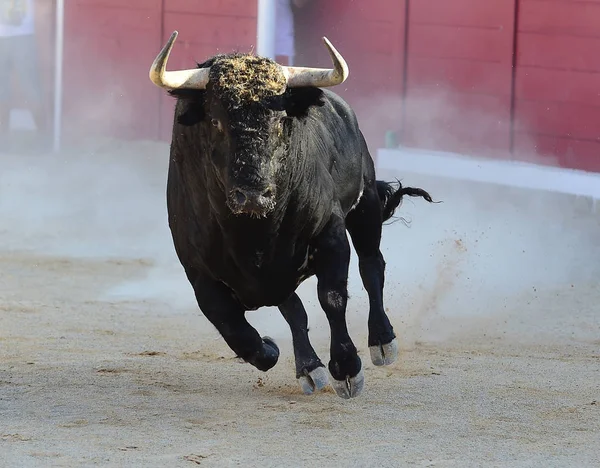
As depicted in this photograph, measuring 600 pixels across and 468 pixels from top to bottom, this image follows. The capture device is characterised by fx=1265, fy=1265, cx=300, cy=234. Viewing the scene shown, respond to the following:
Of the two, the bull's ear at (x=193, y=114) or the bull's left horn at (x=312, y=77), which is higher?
the bull's left horn at (x=312, y=77)

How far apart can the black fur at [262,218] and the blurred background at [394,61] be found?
3683 millimetres

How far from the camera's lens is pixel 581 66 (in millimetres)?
7453

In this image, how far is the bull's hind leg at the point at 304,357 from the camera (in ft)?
13.4


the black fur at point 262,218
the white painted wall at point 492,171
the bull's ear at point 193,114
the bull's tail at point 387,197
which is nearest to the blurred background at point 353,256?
the white painted wall at point 492,171

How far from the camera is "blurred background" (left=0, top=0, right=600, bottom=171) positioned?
24.7ft

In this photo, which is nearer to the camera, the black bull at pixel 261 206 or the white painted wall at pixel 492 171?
the black bull at pixel 261 206

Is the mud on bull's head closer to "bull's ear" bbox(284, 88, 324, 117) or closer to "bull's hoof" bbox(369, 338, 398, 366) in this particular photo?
"bull's ear" bbox(284, 88, 324, 117)

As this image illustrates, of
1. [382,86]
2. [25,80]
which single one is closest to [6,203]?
[25,80]

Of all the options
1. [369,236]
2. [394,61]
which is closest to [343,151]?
[369,236]

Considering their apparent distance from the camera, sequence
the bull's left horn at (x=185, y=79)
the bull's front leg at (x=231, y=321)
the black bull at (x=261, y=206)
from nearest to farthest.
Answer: the black bull at (x=261, y=206) < the bull's left horn at (x=185, y=79) < the bull's front leg at (x=231, y=321)

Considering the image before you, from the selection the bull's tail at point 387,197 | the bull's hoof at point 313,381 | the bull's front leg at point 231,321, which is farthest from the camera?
the bull's tail at point 387,197

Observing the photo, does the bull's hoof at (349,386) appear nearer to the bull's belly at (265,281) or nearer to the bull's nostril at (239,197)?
the bull's belly at (265,281)

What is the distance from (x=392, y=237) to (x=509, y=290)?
1047mm

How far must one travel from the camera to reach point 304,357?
4.16m
